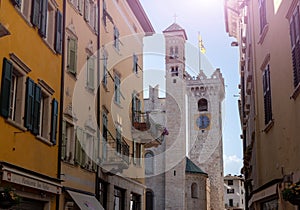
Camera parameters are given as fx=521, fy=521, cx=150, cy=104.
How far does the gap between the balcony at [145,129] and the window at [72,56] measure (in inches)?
338

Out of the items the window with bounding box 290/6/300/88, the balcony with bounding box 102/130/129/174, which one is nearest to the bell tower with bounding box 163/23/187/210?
the balcony with bounding box 102/130/129/174

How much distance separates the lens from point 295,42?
10.0 meters

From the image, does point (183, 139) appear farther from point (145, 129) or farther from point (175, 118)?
point (145, 129)

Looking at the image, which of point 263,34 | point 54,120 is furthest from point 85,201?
point 263,34

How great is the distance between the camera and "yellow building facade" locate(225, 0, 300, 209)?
10281 millimetres

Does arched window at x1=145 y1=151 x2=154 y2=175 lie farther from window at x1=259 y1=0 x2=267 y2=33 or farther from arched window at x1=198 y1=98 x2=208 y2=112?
window at x1=259 y1=0 x2=267 y2=33

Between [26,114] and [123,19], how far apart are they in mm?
13907

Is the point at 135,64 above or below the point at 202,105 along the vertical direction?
below

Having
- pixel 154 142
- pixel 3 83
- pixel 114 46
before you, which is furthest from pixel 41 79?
pixel 154 142

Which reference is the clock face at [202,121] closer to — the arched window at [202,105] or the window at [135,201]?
the arched window at [202,105]

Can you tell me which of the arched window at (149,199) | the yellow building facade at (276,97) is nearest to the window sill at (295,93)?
the yellow building facade at (276,97)

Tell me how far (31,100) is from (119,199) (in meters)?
11.3

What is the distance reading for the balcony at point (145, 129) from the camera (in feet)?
83.9

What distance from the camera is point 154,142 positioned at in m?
27.6
